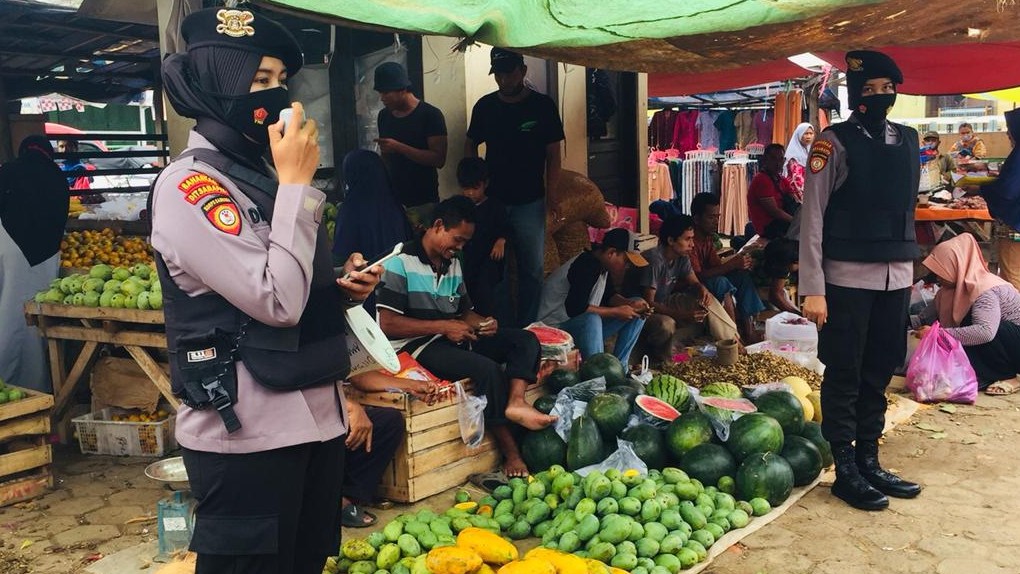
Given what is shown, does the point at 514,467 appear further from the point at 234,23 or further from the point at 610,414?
the point at 234,23

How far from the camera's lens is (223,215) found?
1.90m

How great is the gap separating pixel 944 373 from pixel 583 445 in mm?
3224

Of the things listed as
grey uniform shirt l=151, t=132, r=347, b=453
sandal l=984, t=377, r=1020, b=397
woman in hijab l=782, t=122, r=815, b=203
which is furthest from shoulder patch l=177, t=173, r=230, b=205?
woman in hijab l=782, t=122, r=815, b=203

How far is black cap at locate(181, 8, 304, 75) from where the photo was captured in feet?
6.49

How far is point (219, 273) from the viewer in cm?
186

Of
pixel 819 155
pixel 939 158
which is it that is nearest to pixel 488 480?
pixel 819 155

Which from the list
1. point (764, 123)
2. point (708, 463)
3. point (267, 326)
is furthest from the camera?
point (764, 123)

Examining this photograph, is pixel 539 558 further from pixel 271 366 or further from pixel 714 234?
pixel 714 234

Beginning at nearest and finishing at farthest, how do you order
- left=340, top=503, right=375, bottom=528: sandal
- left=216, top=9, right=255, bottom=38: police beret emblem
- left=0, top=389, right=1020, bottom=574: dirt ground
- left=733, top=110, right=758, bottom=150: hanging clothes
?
left=216, top=9, right=255, bottom=38: police beret emblem
left=0, top=389, right=1020, bottom=574: dirt ground
left=340, top=503, right=375, bottom=528: sandal
left=733, top=110, right=758, bottom=150: hanging clothes

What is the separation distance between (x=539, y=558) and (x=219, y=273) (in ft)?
5.70

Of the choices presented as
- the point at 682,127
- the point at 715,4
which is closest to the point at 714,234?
the point at 715,4

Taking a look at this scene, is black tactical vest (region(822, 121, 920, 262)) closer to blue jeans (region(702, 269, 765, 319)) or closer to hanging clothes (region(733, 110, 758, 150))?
blue jeans (region(702, 269, 765, 319))

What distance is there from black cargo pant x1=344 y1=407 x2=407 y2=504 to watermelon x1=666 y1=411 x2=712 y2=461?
1436 mm

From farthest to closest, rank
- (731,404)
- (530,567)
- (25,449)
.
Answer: (731,404) → (25,449) → (530,567)
